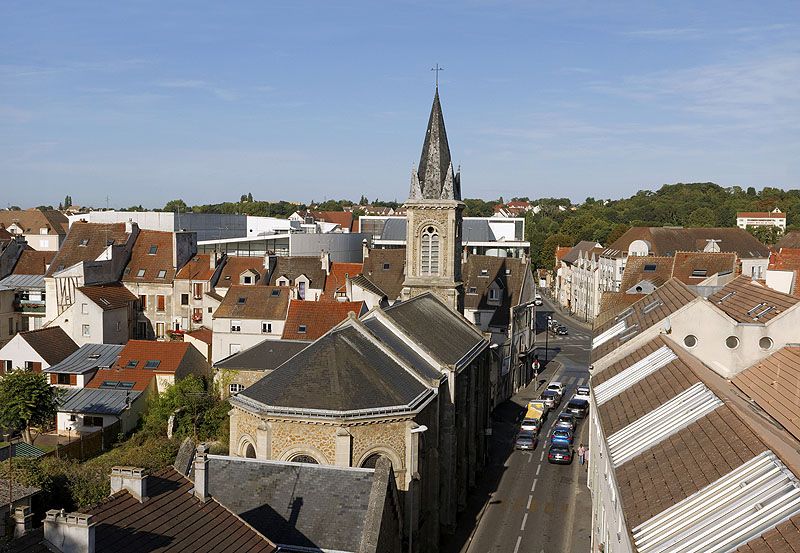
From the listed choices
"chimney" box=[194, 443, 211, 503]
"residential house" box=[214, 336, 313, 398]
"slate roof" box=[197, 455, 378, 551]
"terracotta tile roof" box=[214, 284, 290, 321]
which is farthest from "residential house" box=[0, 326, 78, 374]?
"chimney" box=[194, 443, 211, 503]

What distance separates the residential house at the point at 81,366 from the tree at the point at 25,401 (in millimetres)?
5918

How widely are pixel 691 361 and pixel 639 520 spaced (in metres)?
12.6

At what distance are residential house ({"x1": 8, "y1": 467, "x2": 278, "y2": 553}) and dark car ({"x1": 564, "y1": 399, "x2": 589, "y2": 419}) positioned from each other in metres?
37.5

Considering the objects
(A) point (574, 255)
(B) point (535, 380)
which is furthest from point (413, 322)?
(A) point (574, 255)

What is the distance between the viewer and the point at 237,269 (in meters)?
65.9

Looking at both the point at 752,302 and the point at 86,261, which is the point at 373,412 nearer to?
the point at 752,302

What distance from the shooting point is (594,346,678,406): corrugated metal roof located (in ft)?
94.5

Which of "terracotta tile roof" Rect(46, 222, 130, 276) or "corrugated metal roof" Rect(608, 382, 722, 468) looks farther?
"terracotta tile roof" Rect(46, 222, 130, 276)

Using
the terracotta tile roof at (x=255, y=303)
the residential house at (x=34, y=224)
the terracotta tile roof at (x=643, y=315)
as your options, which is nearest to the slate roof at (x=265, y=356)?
the terracotta tile roof at (x=255, y=303)

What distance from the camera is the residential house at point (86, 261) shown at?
201 ft

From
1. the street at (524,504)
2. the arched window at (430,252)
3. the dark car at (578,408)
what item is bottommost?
the street at (524,504)

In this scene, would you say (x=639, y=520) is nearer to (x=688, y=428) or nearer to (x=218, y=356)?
(x=688, y=428)

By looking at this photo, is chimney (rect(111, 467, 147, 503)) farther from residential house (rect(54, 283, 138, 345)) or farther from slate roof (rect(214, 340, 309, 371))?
residential house (rect(54, 283, 138, 345))

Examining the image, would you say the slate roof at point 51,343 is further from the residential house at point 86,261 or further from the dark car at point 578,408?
the dark car at point 578,408
